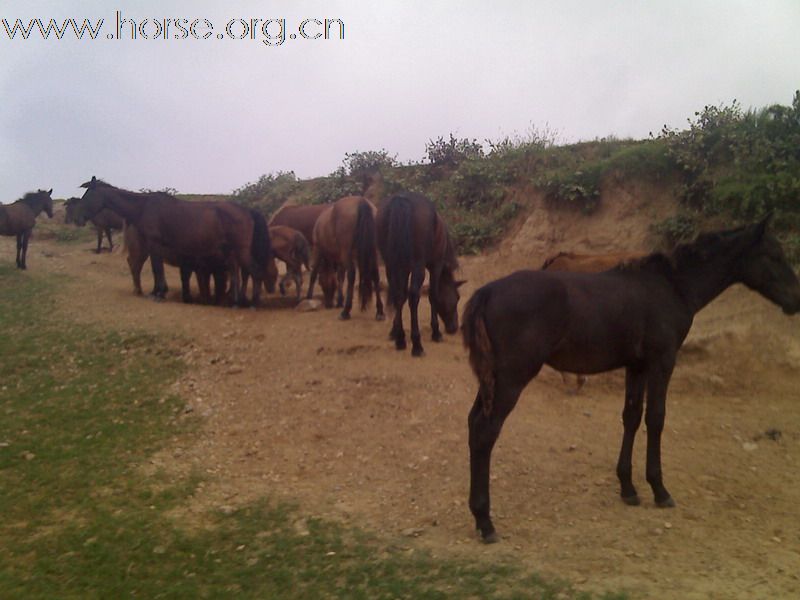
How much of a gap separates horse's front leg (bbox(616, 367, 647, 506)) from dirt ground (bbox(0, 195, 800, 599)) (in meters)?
0.14

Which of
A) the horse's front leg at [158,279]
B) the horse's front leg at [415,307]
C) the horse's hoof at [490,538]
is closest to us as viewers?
the horse's hoof at [490,538]

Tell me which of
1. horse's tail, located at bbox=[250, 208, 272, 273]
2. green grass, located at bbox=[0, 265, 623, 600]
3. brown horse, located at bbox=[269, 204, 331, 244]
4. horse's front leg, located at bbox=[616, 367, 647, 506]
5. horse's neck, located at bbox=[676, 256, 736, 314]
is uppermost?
brown horse, located at bbox=[269, 204, 331, 244]

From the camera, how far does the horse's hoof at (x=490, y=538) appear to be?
4605mm

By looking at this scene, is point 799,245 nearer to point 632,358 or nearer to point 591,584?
point 632,358

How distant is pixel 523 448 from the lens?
6.34m

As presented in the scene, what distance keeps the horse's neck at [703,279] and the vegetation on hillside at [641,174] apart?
A: 3.61 m

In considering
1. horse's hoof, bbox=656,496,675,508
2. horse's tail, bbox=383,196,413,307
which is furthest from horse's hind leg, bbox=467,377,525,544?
horse's tail, bbox=383,196,413,307

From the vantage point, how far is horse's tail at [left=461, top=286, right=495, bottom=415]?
4680mm

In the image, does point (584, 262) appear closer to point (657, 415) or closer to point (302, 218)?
point (657, 415)

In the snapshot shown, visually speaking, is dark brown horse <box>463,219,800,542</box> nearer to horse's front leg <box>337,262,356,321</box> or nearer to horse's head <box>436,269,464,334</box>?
horse's head <box>436,269,464,334</box>

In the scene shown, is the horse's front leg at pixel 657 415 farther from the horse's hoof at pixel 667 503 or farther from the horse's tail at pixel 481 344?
the horse's tail at pixel 481 344

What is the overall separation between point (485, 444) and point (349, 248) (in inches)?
297

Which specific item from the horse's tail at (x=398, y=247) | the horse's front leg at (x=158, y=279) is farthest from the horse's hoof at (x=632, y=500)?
the horse's front leg at (x=158, y=279)

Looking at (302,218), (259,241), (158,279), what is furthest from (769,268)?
(302,218)
